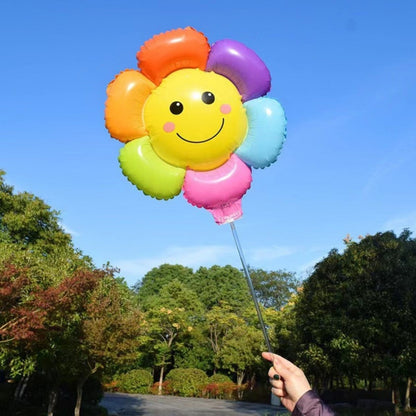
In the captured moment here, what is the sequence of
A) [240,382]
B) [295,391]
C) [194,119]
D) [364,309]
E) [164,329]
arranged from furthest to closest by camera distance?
[164,329] < [240,382] < [364,309] < [194,119] < [295,391]

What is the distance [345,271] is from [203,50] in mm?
12518

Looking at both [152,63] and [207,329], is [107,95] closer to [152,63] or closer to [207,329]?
[152,63]

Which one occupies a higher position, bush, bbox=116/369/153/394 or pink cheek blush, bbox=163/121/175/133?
pink cheek blush, bbox=163/121/175/133

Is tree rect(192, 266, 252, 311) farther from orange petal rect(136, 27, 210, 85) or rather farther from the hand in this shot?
the hand

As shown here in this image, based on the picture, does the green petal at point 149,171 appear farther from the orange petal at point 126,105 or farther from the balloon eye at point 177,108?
the balloon eye at point 177,108

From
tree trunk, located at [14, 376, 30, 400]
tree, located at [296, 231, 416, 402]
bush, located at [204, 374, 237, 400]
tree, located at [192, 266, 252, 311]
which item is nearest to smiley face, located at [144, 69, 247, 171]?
tree, located at [296, 231, 416, 402]

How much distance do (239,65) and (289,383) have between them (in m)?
2.84

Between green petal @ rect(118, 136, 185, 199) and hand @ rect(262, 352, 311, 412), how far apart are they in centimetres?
222

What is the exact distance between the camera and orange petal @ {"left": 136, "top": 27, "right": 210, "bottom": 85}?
13.0ft

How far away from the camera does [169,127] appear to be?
149 inches

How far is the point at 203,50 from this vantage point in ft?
13.2

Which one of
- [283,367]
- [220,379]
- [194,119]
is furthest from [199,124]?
[220,379]

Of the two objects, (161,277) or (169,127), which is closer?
(169,127)

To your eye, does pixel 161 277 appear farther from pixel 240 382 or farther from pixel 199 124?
pixel 199 124
